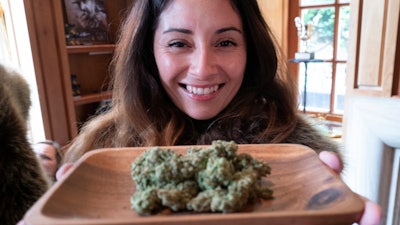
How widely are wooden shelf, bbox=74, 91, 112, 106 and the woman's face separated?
2.96 feet

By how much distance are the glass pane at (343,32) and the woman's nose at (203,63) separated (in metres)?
2.04

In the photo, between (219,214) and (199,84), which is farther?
(199,84)

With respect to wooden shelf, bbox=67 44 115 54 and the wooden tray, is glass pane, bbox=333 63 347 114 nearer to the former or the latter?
wooden shelf, bbox=67 44 115 54

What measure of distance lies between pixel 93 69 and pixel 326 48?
70.9 inches

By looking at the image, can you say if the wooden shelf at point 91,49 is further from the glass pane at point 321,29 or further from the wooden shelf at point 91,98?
the glass pane at point 321,29

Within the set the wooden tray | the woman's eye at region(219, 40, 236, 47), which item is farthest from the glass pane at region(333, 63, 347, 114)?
the wooden tray

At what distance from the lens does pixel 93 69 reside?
5.58ft

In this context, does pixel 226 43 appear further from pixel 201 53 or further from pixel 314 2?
pixel 314 2

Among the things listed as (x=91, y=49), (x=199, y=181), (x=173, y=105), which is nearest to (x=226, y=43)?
(x=173, y=105)

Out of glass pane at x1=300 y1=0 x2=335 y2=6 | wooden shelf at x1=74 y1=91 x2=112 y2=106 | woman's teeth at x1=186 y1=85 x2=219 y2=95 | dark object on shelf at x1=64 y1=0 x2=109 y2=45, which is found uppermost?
glass pane at x1=300 y1=0 x2=335 y2=6

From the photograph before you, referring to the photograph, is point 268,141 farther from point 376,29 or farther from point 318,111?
point 318,111

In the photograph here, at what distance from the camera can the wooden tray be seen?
1.05ft

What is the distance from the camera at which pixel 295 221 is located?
321 mm

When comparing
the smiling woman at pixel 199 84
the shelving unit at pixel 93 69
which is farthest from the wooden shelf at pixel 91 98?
the smiling woman at pixel 199 84
